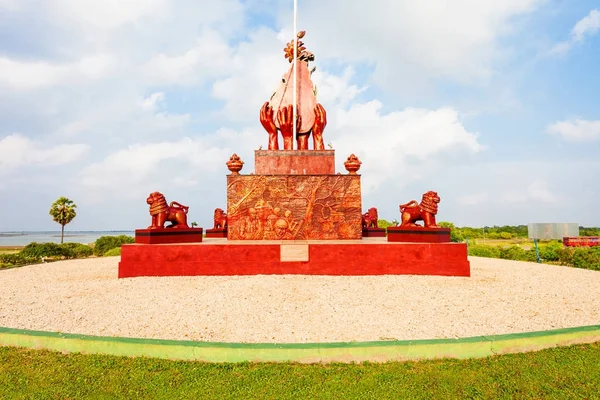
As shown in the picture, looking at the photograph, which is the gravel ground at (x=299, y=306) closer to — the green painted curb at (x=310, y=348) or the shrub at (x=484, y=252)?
the green painted curb at (x=310, y=348)

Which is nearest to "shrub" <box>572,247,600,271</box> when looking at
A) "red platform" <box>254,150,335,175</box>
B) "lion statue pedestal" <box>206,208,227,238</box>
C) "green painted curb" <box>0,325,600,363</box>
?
"red platform" <box>254,150,335,175</box>

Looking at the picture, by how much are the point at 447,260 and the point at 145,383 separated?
7699 millimetres

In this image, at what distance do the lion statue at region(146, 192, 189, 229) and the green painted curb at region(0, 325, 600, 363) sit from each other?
19.3 ft

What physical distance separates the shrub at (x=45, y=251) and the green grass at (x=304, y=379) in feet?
47.5

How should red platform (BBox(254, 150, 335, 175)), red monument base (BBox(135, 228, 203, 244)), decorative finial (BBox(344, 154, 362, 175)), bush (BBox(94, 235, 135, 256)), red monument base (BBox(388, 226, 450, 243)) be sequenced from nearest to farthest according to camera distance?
red monument base (BBox(388, 226, 450, 243)) → red monument base (BBox(135, 228, 203, 244)) → decorative finial (BBox(344, 154, 362, 175)) → red platform (BBox(254, 150, 335, 175)) → bush (BBox(94, 235, 135, 256))

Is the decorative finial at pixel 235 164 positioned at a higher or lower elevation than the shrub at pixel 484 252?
higher

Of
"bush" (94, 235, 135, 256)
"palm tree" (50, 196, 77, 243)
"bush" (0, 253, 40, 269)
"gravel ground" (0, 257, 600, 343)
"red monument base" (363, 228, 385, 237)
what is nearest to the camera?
"gravel ground" (0, 257, 600, 343)

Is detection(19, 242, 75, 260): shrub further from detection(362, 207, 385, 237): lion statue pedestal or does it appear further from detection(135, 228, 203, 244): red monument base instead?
detection(362, 207, 385, 237): lion statue pedestal

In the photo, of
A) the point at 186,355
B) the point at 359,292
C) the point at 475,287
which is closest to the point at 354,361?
the point at 186,355

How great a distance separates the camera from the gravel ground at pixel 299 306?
15.6ft

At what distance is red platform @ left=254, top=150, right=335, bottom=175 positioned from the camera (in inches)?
468

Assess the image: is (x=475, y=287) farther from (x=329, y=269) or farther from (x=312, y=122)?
(x=312, y=122)

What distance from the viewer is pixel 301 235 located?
10.8 m

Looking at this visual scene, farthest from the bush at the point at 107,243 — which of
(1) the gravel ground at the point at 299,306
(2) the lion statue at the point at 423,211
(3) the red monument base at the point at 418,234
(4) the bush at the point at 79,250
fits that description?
(2) the lion statue at the point at 423,211
